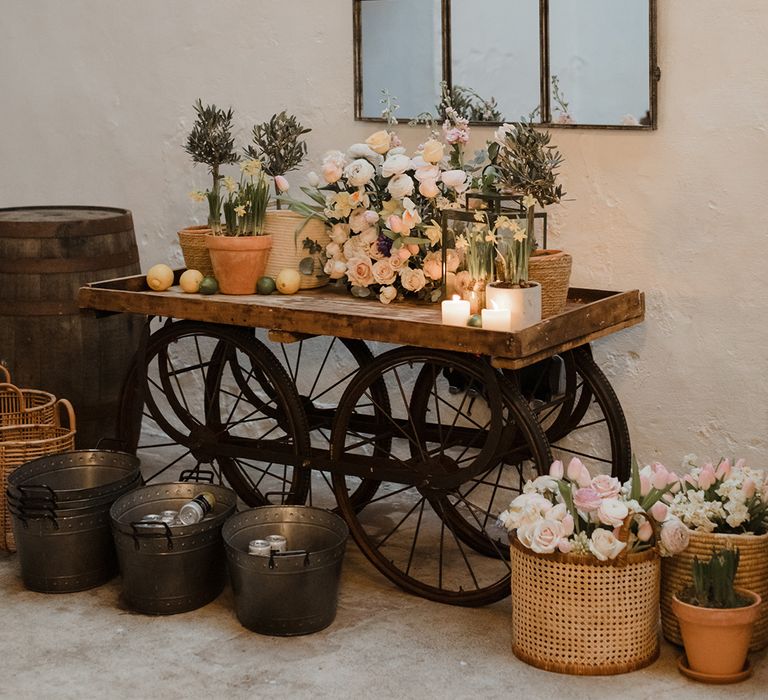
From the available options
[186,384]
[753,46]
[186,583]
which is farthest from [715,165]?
[186,384]

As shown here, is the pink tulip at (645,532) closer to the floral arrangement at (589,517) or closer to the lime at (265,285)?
the floral arrangement at (589,517)

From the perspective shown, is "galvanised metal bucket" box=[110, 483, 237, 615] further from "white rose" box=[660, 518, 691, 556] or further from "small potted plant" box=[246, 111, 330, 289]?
"white rose" box=[660, 518, 691, 556]

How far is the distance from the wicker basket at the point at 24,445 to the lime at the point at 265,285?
0.70 meters

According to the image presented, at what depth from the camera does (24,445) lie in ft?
12.5

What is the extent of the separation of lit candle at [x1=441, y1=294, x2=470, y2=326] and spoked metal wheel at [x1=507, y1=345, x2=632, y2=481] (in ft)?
0.91

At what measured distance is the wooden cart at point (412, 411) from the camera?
3.29 metres

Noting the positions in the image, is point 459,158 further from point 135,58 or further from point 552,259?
point 135,58

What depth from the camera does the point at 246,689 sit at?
3021mm

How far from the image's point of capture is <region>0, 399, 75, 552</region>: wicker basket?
382 centimetres

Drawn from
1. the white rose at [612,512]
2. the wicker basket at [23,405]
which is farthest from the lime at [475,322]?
the wicker basket at [23,405]

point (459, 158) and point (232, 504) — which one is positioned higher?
point (459, 158)

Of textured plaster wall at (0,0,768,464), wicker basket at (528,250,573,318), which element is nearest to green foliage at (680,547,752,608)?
textured plaster wall at (0,0,768,464)

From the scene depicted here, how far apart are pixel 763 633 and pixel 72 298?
92.5 inches

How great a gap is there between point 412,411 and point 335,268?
0.51 m
